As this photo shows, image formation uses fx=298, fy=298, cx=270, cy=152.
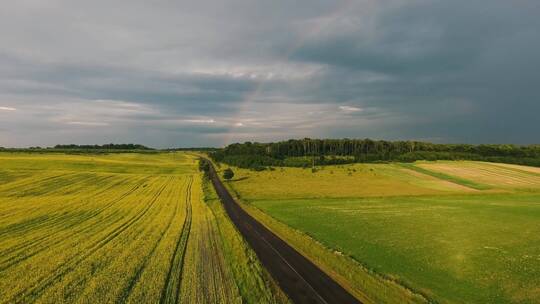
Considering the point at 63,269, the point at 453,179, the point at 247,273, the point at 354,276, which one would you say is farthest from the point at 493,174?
Result: the point at 63,269

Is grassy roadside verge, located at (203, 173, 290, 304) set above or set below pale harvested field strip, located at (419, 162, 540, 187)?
below

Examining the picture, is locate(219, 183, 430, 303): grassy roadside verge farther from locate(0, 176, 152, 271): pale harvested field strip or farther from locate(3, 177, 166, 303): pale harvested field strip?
locate(0, 176, 152, 271): pale harvested field strip

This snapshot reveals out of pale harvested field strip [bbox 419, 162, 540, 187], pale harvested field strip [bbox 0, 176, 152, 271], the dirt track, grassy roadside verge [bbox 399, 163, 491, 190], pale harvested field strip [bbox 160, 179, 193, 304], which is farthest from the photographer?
pale harvested field strip [bbox 419, 162, 540, 187]

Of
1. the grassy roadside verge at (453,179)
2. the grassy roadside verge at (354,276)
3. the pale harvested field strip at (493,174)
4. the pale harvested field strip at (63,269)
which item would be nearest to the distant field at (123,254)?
the pale harvested field strip at (63,269)

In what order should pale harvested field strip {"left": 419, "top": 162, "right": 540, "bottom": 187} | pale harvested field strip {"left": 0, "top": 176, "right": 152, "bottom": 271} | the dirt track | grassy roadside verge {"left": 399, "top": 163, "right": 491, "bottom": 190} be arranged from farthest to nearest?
pale harvested field strip {"left": 419, "top": 162, "right": 540, "bottom": 187} → grassy roadside verge {"left": 399, "top": 163, "right": 491, "bottom": 190} → pale harvested field strip {"left": 0, "top": 176, "right": 152, "bottom": 271} → the dirt track

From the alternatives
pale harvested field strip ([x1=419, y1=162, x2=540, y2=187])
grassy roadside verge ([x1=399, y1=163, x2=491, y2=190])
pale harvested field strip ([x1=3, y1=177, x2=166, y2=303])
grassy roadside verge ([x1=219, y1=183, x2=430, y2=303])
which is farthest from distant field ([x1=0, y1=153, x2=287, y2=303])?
pale harvested field strip ([x1=419, y1=162, x2=540, y2=187])

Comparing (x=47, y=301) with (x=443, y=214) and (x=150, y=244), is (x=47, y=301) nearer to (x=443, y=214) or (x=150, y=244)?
(x=150, y=244)

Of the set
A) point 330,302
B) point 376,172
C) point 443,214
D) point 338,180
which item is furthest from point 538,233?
point 376,172
